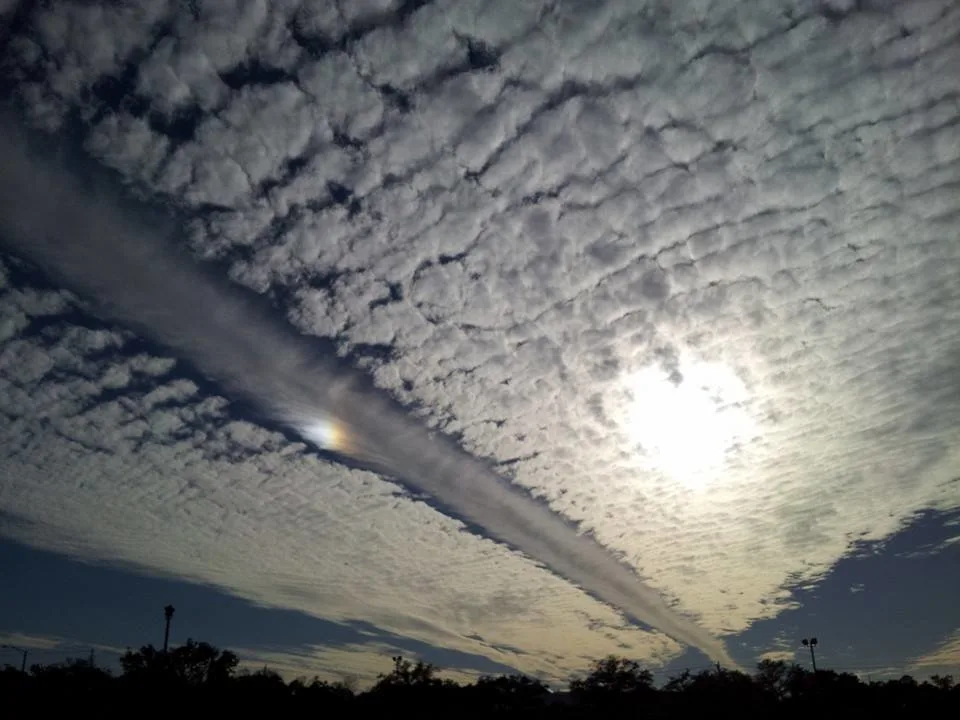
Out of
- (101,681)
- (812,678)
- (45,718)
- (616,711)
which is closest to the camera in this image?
(45,718)

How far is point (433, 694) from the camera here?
72.1 m

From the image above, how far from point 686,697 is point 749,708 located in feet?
28.0

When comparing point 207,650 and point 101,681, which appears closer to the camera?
point 101,681

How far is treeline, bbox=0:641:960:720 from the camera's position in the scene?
4888cm

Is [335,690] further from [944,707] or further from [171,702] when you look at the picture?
[944,707]

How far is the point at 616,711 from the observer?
80.6m

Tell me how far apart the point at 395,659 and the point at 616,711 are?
29.3 metres

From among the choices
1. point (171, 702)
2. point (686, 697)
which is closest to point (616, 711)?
point (686, 697)

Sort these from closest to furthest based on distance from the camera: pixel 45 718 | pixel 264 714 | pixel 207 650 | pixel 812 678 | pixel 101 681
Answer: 1. pixel 45 718
2. pixel 264 714
3. pixel 101 681
4. pixel 207 650
5. pixel 812 678

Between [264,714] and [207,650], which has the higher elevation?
[207,650]

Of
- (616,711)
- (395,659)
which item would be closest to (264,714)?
(395,659)

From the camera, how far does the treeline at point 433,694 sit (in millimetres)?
48875

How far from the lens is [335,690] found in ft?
217

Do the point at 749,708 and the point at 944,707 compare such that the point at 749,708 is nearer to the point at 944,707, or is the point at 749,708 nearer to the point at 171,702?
the point at 944,707
